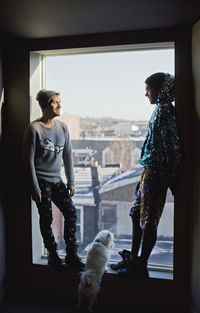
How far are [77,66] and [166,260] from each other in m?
1.79

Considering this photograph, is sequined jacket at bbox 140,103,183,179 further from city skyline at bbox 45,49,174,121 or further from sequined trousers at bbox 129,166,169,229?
city skyline at bbox 45,49,174,121

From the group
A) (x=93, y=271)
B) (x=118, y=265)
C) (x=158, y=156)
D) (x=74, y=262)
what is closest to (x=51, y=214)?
(x=74, y=262)

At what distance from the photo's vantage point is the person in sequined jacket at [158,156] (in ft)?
6.14

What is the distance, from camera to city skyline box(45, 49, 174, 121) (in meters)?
2.29

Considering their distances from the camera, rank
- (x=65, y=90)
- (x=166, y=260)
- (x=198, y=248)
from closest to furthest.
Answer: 1. (x=198, y=248)
2. (x=166, y=260)
3. (x=65, y=90)

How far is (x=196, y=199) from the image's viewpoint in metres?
1.98

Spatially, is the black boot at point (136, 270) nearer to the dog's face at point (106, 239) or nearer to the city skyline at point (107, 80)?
the dog's face at point (106, 239)

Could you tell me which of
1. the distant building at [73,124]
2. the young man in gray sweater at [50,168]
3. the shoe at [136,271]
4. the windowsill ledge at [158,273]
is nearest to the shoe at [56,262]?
the young man in gray sweater at [50,168]

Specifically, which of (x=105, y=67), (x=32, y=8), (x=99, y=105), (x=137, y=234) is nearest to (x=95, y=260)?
(x=137, y=234)

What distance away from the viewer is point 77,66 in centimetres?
243

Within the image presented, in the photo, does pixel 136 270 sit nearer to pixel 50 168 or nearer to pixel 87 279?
pixel 87 279

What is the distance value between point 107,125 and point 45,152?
584mm

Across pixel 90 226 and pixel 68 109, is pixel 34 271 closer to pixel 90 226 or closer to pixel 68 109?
pixel 90 226

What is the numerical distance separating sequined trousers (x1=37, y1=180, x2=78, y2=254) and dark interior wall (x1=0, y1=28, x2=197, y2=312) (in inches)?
11.1
